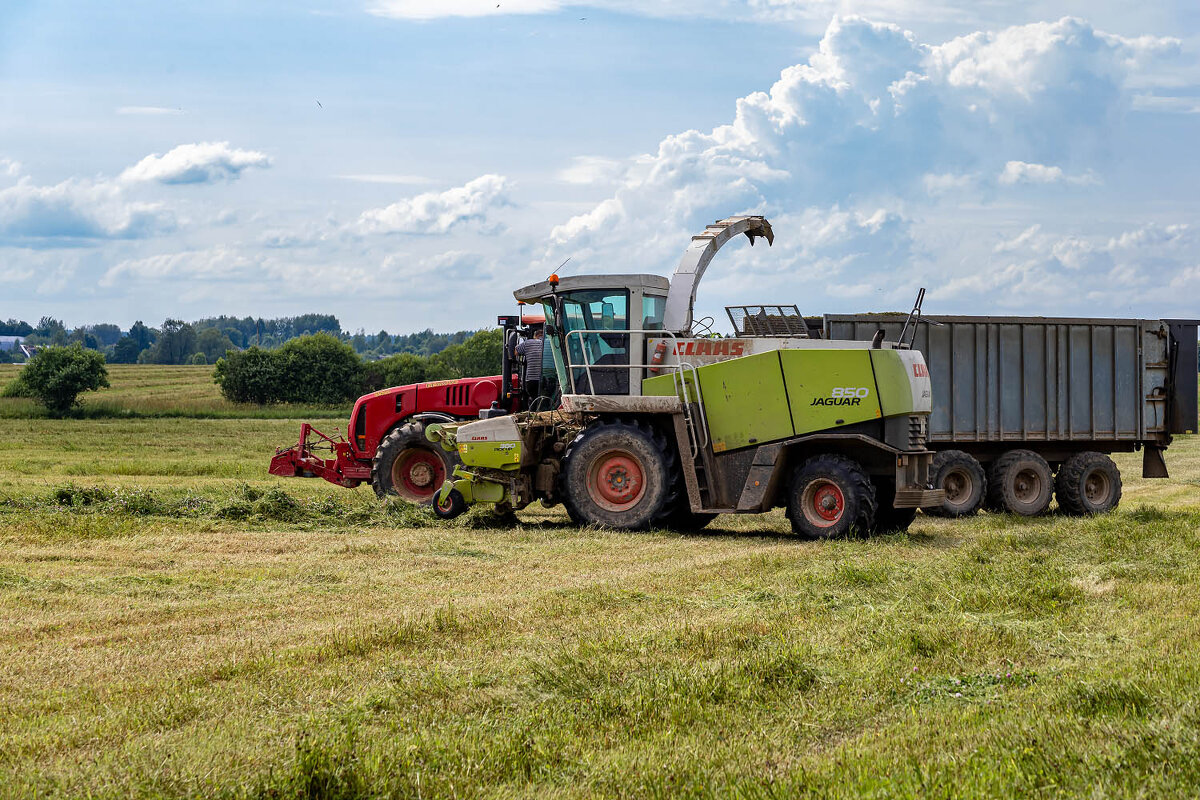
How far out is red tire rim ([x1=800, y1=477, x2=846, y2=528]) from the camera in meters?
13.1

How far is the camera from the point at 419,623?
304 inches

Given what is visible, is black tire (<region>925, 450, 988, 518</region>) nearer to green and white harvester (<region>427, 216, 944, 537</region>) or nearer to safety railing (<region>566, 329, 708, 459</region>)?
green and white harvester (<region>427, 216, 944, 537</region>)

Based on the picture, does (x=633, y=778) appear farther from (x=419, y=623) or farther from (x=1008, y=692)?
(x=419, y=623)

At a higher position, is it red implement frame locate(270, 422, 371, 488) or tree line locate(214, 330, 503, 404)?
tree line locate(214, 330, 503, 404)

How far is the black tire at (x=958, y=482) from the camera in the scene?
16438 mm

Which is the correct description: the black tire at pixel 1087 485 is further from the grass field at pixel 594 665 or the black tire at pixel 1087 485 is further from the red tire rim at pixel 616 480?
the red tire rim at pixel 616 480

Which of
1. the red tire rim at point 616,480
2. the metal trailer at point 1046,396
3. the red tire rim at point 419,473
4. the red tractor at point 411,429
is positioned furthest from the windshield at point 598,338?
the metal trailer at point 1046,396

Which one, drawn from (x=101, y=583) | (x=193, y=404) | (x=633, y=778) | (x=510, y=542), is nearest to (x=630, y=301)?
(x=510, y=542)

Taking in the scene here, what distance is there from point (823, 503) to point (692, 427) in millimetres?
1770

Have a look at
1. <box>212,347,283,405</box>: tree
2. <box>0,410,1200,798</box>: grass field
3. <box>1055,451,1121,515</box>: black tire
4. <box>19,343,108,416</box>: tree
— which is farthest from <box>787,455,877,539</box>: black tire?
<box>212,347,283,405</box>: tree

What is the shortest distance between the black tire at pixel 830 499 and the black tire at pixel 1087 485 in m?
5.39

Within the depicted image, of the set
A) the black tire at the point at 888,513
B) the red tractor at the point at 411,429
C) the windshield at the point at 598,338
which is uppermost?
the windshield at the point at 598,338

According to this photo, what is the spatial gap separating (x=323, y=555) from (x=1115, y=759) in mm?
8401

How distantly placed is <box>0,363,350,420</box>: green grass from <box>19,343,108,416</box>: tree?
622 millimetres
